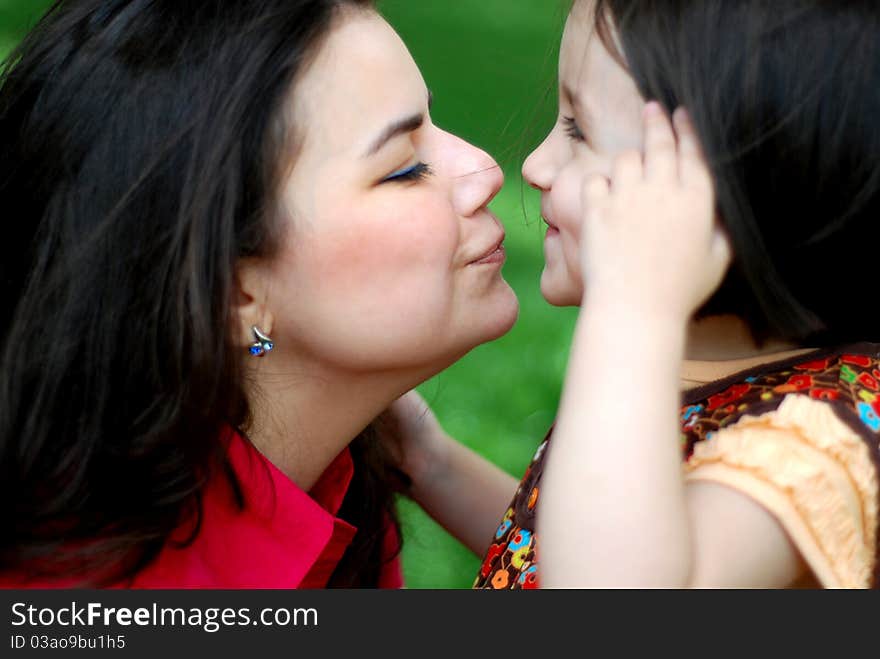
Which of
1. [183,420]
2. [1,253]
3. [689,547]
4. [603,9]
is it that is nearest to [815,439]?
[689,547]

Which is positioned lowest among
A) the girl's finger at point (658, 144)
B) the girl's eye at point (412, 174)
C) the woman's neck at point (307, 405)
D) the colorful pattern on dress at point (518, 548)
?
the colorful pattern on dress at point (518, 548)

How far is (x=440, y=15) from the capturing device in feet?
7.48

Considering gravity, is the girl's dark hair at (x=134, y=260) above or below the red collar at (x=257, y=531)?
above

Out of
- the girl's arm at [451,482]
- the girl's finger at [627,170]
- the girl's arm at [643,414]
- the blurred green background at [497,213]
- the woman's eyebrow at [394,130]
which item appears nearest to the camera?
the girl's arm at [643,414]

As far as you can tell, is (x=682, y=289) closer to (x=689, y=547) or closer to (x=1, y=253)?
(x=689, y=547)

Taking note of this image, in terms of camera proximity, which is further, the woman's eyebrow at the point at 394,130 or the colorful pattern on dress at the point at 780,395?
the woman's eyebrow at the point at 394,130

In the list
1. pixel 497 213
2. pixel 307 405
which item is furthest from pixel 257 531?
pixel 497 213

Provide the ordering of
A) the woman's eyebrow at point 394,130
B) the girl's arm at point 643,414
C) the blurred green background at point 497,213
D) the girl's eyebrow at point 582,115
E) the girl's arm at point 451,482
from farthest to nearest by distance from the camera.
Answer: the blurred green background at point 497,213
the girl's arm at point 451,482
the woman's eyebrow at point 394,130
the girl's eyebrow at point 582,115
the girl's arm at point 643,414

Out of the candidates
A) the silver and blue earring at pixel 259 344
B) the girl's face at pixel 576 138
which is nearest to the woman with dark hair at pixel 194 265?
the silver and blue earring at pixel 259 344

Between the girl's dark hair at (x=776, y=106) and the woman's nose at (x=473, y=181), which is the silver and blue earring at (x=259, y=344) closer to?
the woman's nose at (x=473, y=181)

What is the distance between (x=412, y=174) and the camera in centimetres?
143

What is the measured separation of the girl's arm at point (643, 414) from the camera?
3.51 ft

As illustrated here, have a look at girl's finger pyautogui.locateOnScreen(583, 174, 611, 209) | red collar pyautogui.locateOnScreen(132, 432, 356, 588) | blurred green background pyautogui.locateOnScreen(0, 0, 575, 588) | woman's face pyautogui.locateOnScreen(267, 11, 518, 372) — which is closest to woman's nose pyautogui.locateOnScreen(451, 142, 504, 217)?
woman's face pyautogui.locateOnScreen(267, 11, 518, 372)

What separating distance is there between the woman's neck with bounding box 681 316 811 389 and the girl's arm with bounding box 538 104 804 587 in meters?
0.17
